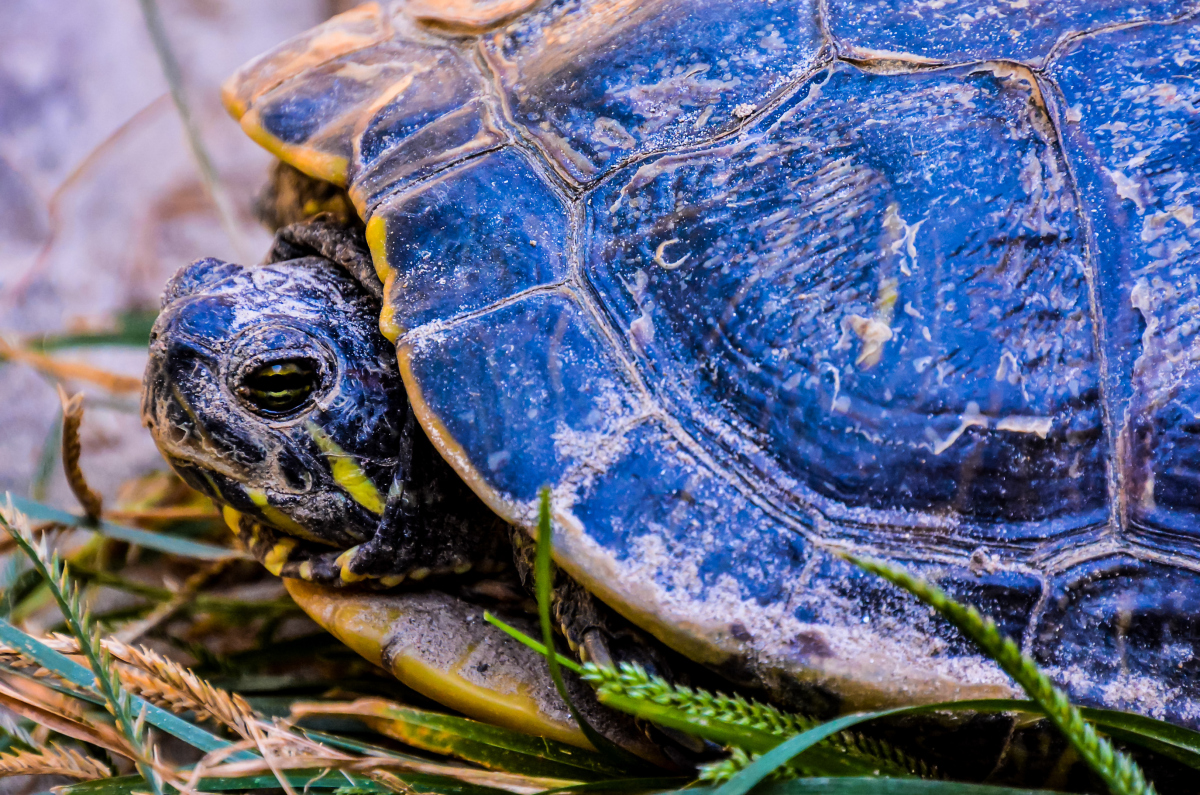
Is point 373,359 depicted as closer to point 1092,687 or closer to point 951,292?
point 951,292

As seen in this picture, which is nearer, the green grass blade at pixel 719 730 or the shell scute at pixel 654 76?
the green grass blade at pixel 719 730

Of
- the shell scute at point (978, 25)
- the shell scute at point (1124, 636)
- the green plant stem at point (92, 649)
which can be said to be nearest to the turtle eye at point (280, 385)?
the green plant stem at point (92, 649)

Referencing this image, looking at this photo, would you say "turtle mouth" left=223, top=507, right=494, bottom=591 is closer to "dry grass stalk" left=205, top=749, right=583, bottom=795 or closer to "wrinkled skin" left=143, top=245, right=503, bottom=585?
"wrinkled skin" left=143, top=245, right=503, bottom=585

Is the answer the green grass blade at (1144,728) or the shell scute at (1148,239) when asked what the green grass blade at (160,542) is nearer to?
the green grass blade at (1144,728)

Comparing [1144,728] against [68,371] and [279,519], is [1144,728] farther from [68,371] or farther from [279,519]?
[68,371]

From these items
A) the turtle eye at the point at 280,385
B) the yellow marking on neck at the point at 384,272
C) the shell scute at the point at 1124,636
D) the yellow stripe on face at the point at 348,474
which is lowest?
the shell scute at the point at 1124,636

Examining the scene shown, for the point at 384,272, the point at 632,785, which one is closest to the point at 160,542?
the point at 384,272

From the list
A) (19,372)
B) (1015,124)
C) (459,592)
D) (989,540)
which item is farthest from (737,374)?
(19,372)
